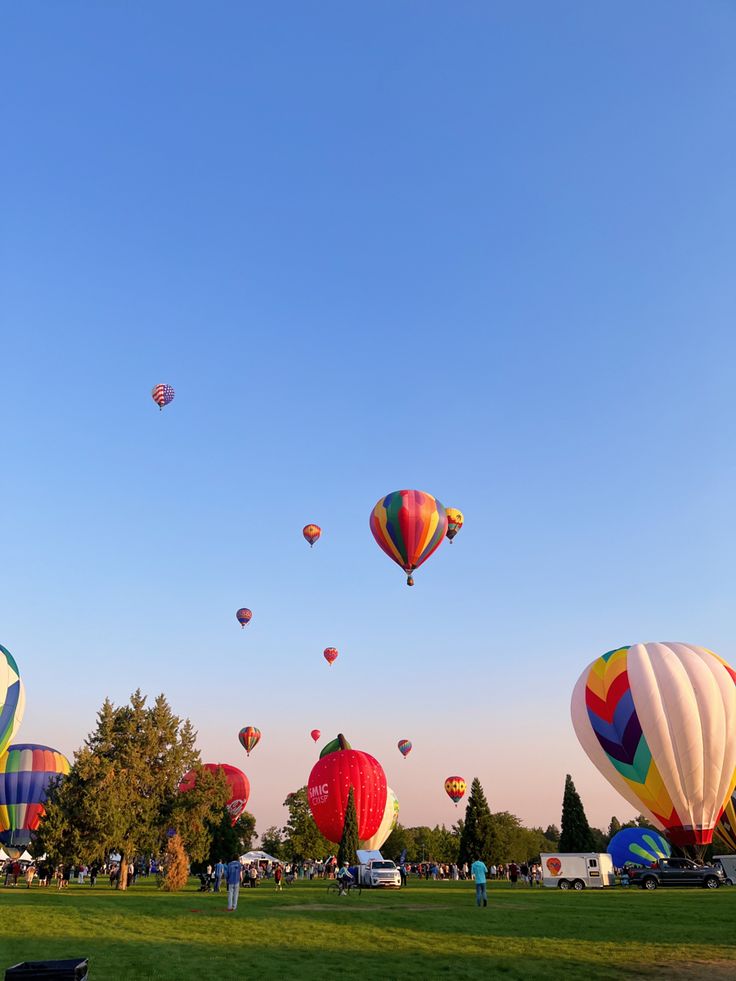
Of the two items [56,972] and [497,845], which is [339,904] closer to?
[56,972]

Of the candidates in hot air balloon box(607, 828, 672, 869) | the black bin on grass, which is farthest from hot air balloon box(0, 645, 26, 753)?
the black bin on grass

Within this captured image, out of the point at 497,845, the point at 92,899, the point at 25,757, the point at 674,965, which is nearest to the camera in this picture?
the point at 674,965

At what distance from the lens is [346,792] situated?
63281 mm

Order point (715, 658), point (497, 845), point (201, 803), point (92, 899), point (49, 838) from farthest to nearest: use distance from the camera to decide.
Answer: point (497, 845) < point (715, 658) < point (201, 803) < point (49, 838) < point (92, 899)

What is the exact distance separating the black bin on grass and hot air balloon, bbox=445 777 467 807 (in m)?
76.2

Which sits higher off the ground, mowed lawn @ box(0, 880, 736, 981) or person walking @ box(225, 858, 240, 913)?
person walking @ box(225, 858, 240, 913)

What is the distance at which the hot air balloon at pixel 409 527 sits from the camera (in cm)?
5178

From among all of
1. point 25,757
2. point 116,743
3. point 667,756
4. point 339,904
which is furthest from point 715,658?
point 25,757

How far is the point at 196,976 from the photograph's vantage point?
47.7 ft

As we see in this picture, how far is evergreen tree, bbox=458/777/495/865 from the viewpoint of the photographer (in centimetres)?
6125

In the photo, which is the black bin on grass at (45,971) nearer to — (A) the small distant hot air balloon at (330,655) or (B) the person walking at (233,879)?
(B) the person walking at (233,879)

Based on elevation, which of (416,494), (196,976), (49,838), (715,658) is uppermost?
(416,494)

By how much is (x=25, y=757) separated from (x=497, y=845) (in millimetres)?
44665

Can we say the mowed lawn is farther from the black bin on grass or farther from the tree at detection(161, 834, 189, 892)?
the tree at detection(161, 834, 189, 892)
